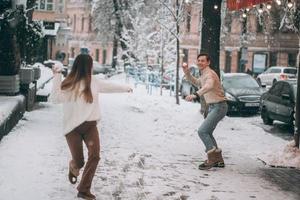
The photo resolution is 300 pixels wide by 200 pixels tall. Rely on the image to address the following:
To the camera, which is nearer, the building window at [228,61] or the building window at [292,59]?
the building window at [292,59]

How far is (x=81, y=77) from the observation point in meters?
7.55

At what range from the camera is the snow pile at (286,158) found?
10.9 meters

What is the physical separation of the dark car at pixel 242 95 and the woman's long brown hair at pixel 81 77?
1420cm

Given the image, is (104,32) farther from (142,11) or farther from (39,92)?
(39,92)

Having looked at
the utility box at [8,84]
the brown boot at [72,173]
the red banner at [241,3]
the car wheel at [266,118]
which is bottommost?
the car wheel at [266,118]

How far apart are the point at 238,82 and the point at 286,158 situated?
12837 mm

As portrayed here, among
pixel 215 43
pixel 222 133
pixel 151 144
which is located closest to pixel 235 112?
pixel 215 43

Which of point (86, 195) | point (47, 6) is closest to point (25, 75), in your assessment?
point (86, 195)

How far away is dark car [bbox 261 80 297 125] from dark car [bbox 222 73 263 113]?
1.48 metres

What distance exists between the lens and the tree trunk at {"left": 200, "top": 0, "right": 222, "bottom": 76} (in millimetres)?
17688

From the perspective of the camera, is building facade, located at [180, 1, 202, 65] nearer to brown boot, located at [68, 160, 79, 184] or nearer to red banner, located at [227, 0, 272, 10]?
red banner, located at [227, 0, 272, 10]

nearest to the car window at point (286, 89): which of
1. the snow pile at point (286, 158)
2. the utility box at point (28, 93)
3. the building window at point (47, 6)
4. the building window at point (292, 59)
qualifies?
the snow pile at point (286, 158)

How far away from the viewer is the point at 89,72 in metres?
7.53

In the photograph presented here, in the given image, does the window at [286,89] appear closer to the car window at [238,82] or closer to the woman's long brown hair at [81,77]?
the car window at [238,82]
